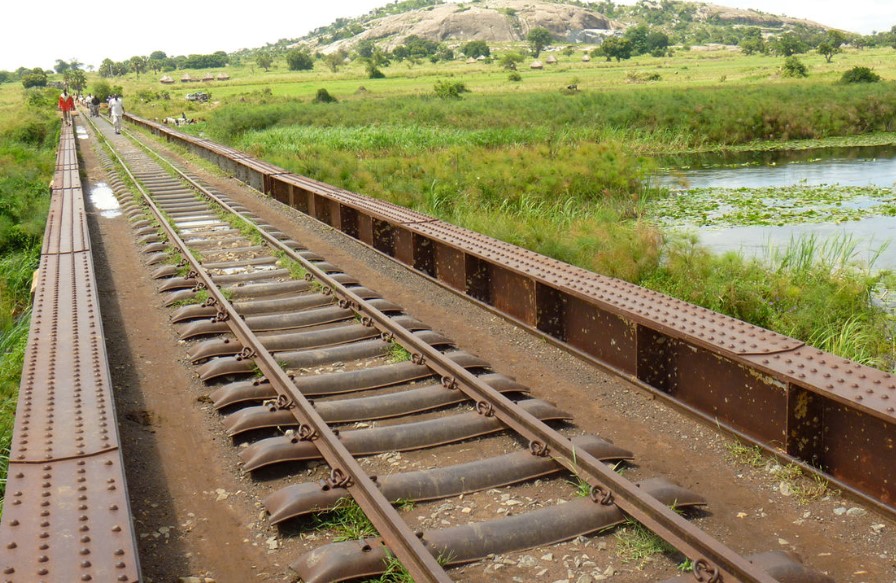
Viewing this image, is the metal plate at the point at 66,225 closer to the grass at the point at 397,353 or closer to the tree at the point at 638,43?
the grass at the point at 397,353

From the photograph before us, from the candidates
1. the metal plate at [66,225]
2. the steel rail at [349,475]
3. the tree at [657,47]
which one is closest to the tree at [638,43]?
the tree at [657,47]

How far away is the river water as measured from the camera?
16.1 metres

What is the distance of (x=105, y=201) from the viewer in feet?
69.6

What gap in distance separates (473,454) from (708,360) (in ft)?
7.04

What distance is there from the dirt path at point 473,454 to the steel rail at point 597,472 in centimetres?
22

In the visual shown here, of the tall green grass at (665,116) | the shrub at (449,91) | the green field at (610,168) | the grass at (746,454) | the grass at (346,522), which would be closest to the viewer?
the grass at (346,522)

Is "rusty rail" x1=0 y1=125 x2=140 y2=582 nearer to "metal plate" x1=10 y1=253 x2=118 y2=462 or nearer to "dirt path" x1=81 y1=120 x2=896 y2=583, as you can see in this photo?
"metal plate" x1=10 y1=253 x2=118 y2=462

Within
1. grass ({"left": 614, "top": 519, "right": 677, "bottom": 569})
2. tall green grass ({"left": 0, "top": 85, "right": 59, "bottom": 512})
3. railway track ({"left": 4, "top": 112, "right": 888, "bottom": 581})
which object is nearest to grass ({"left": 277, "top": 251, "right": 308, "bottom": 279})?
railway track ({"left": 4, "top": 112, "right": 888, "bottom": 581})

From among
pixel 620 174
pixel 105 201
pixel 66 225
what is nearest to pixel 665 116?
pixel 620 174

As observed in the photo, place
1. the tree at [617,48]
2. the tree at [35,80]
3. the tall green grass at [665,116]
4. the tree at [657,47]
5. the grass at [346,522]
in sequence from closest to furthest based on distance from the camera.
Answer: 1. the grass at [346,522]
2. the tall green grass at [665,116]
3. the tree at [35,80]
4. the tree at [617,48]
5. the tree at [657,47]

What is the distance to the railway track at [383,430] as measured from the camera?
486 centimetres

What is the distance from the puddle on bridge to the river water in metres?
11.9

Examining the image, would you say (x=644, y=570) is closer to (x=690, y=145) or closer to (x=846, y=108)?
(x=690, y=145)

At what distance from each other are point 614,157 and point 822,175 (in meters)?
7.98
